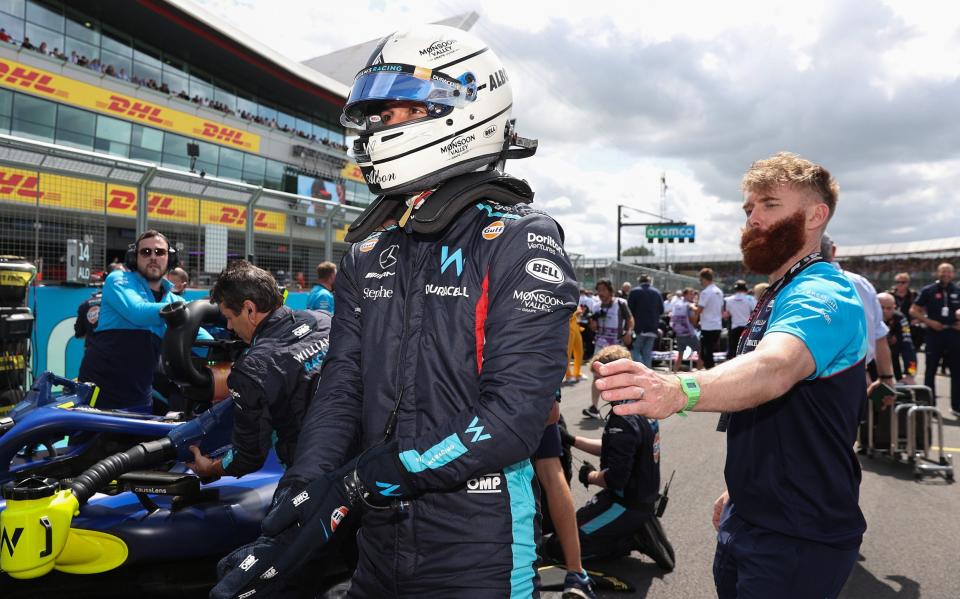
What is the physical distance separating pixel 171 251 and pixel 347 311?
385 cm

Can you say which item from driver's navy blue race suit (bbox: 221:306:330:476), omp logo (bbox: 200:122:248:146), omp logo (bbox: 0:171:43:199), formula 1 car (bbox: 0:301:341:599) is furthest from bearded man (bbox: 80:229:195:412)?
omp logo (bbox: 200:122:248:146)

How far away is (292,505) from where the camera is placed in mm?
1267

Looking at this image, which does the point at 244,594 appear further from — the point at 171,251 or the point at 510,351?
the point at 171,251

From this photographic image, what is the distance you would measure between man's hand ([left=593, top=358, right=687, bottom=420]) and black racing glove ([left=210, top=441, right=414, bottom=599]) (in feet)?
1.44

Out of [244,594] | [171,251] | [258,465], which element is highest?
[171,251]

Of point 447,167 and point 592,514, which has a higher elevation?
point 447,167

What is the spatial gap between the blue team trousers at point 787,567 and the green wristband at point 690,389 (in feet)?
2.64

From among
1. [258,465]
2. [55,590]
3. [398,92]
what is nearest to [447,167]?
[398,92]

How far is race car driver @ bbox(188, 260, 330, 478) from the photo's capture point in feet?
8.58

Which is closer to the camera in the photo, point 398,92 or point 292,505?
→ point 292,505

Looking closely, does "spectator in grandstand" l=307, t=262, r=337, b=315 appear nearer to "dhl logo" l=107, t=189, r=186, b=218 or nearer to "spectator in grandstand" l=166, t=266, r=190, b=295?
"spectator in grandstand" l=166, t=266, r=190, b=295

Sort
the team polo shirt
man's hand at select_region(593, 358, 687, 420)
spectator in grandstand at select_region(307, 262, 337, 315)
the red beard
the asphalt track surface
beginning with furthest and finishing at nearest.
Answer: spectator in grandstand at select_region(307, 262, 337, 315), the asphalt track surface, the red beard, the team polo shirt, man's hand at select_region(593, 358, 687, 420)

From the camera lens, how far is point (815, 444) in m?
1.79

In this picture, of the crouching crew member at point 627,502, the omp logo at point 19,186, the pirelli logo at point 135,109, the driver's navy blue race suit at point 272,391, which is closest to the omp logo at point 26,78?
the pirelli logo at point 135,109
